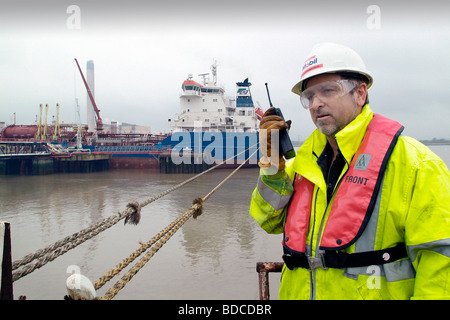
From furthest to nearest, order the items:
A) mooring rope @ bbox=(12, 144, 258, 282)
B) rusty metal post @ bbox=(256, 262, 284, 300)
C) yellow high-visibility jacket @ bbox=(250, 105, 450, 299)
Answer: rusty metal post @ bbox=(256, 262, 284, 300)
mooring rope @ bbox=(12, 144, 258, 282)
yellow high-visibility jacket @ bbox=(250, 105, 450, 299)

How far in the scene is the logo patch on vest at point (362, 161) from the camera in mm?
1411

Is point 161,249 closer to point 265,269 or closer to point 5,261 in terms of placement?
point 265,269

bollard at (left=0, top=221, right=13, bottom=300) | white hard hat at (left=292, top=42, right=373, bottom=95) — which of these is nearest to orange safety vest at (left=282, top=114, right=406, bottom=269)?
white hard hat at (left=292, top=42, right=373, bottom=95)

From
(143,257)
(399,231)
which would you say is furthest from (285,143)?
(143,257)

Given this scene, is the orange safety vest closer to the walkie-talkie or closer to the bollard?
the walkie-talkie

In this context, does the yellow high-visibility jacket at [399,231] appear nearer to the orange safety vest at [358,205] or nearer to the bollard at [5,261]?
the orange safety vest at [358,205]

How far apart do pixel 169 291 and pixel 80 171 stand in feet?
91.3

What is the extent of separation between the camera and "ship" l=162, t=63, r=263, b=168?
96.4 ft

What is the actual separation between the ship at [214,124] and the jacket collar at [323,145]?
2571 centimetres

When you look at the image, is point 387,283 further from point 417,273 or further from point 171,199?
point 171,199

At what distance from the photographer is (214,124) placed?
3155 cm

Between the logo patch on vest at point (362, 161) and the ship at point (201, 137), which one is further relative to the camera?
the ship at point (201, 137)

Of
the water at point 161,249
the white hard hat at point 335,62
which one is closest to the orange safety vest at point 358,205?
the white hard hat at point 335,62
